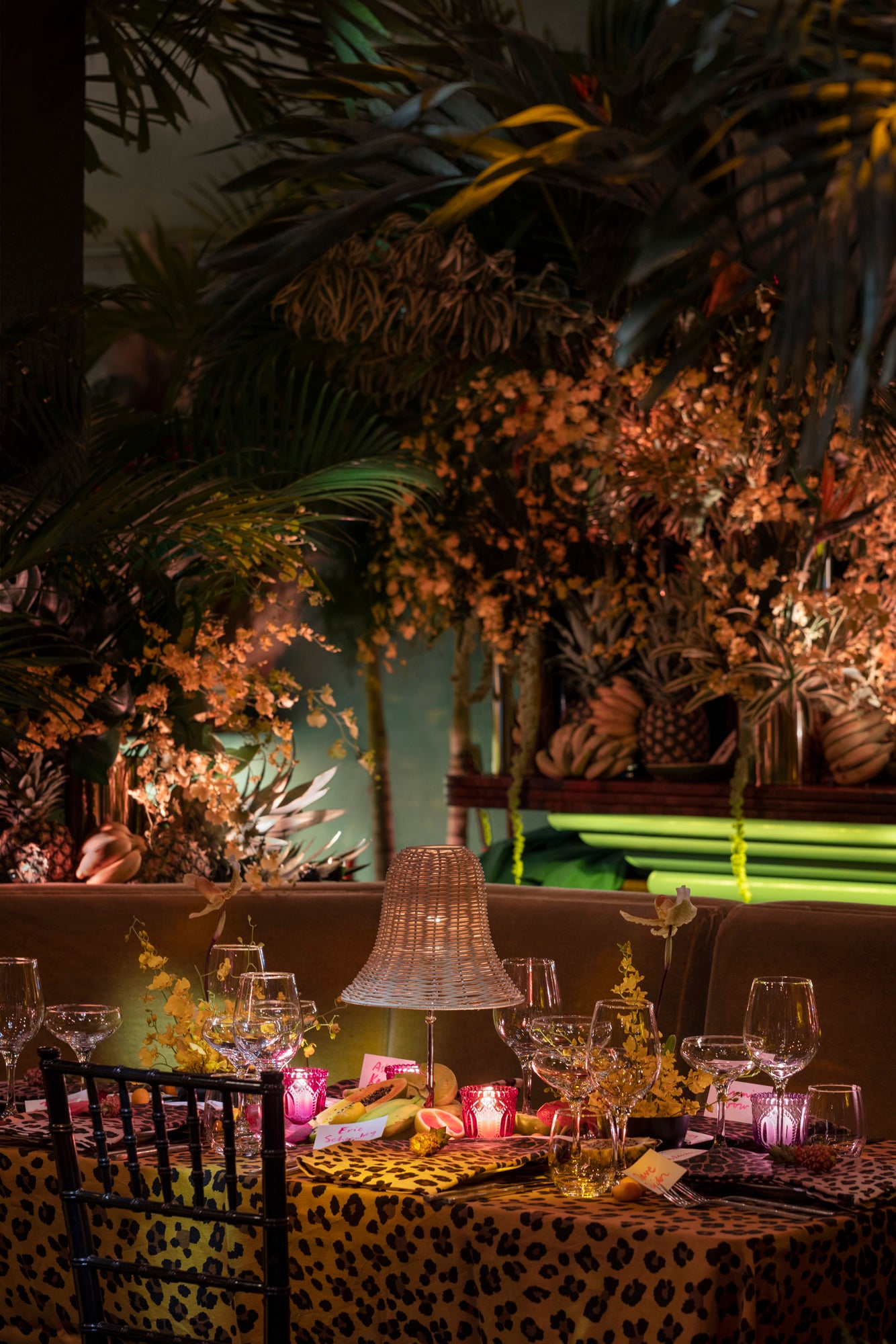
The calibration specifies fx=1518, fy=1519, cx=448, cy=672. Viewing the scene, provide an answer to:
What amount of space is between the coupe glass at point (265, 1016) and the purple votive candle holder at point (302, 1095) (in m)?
0.19

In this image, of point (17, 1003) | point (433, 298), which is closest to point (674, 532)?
point (433, 298)

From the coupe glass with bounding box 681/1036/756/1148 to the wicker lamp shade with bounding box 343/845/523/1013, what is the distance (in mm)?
280

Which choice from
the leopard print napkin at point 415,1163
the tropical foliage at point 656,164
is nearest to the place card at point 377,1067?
the leopard print napkin at point 415,1163

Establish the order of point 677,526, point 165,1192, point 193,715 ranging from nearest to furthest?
1. point 165,1192
2. point 193,715
3. point 677,526

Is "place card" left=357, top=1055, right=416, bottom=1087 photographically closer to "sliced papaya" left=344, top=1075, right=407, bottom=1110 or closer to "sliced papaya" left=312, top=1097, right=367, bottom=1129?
"sliced papaya" left=344, top=1075, right=407, bottom=1110

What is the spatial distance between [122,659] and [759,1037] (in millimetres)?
2147

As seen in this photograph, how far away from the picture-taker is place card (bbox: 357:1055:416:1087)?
249cm

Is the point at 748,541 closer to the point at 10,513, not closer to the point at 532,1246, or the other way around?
the point at 10,513

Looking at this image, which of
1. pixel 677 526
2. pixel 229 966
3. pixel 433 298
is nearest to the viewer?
pixel 229 966

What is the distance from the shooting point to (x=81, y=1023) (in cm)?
235

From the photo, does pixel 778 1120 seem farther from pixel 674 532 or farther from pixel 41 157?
pixel 41 157

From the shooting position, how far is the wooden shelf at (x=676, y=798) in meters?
4.09

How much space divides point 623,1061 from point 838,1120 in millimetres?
319

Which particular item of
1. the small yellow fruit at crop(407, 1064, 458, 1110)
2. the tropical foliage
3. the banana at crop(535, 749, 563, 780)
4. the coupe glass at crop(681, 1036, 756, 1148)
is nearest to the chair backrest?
the small yellow fruit at crop(407, 1064, 458, 1110)
